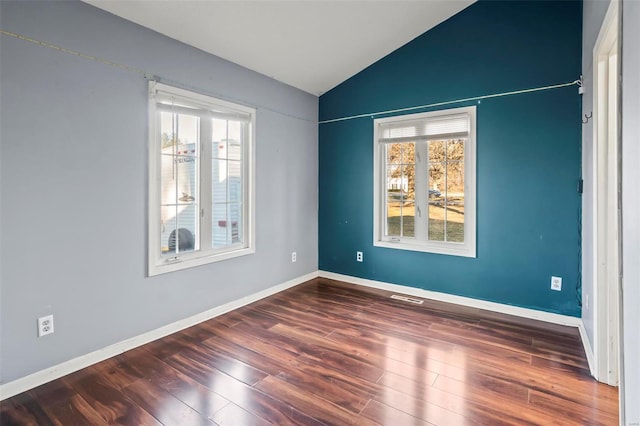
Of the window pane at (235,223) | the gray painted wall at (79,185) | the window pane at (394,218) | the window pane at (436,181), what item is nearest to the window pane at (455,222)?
the window pane at (436,181)

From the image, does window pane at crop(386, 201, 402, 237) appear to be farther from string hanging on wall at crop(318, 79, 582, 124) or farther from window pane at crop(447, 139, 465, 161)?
string hanging on wall at crop(318, 79, 582, 124)

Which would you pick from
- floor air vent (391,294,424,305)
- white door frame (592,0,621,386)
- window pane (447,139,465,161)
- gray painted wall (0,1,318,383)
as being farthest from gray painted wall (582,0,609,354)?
gray painted wall (0,1,318,383)

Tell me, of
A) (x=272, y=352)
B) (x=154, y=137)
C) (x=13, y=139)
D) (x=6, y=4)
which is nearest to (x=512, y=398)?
(x=272, y=352)

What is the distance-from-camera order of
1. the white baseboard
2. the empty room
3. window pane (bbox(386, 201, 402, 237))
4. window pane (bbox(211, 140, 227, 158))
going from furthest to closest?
window pane (bbox(386, 201, 402, 237))
window pane (bbox(211, 140, 227, 158))
the white baseboard
the empty room

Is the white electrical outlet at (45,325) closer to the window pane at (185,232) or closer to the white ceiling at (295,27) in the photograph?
the window pane at (185,232)

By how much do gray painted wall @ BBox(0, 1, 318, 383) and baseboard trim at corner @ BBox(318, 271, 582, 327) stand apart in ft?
6.16

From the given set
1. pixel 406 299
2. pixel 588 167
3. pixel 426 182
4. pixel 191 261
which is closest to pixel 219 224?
pixel 191 261

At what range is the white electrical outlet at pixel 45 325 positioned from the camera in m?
2.17

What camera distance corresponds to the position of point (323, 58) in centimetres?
375

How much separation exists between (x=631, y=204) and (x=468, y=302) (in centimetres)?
254

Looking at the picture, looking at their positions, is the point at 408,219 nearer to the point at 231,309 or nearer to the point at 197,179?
the point at 231,309

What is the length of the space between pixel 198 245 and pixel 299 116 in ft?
6.83

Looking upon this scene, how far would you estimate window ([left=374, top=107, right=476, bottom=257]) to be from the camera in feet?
11.8

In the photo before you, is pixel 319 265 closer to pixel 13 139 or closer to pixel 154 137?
pixel 154 137
